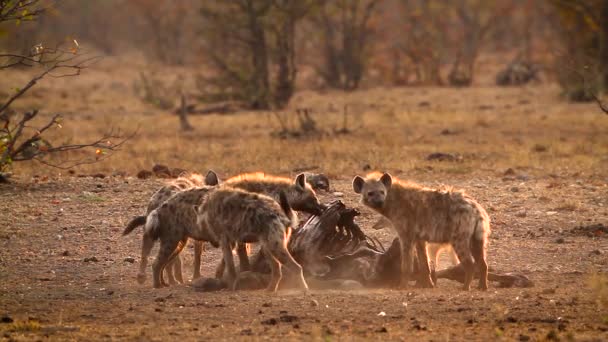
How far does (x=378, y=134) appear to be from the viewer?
1828 centimetres

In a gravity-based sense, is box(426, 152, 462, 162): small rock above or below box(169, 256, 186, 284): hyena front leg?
above

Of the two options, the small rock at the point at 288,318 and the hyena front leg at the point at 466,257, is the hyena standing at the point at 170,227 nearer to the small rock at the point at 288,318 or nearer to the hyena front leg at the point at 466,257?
the small rock at the point at 288,318

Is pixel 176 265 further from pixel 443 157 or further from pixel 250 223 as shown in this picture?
pixel 443 157

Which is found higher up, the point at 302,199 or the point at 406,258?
the point at 302,199

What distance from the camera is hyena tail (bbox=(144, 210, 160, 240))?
823 centimetres

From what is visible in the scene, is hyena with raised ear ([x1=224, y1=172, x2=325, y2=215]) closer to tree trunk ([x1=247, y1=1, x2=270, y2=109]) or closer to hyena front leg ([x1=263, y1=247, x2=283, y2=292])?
hyena front leg ([x1=263, y1=247, x2=283, y2=292])

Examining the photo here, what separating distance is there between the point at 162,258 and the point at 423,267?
1994 millimetres

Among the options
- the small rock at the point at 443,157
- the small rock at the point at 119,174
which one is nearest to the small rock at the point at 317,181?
the small rock at the point at 119,174

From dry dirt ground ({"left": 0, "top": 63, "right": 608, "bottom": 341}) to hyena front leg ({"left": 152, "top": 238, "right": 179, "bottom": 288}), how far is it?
0.15 metres

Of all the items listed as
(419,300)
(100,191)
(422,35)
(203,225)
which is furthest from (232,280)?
(422,35)

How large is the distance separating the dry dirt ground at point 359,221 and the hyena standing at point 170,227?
22 cm

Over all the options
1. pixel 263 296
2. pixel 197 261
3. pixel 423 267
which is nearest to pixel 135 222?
pixel 197 261

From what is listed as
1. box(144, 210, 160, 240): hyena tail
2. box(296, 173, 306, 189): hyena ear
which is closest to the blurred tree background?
box(144, 210, 160, 240): hyena tail

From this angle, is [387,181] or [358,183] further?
Answer: [358,183]
